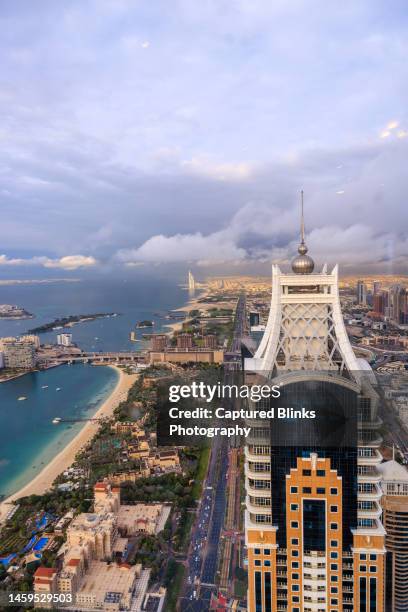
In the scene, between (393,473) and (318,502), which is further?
(393,473)

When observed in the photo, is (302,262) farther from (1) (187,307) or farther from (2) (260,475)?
(1) (187,307)

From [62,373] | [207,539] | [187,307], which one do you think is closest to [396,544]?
[207,539]

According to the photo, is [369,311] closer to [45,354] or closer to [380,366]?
[380,366]

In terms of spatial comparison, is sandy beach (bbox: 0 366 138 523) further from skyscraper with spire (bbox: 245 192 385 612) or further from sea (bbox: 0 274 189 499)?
skyscraper with spire (bbox: 245 192 385 612)

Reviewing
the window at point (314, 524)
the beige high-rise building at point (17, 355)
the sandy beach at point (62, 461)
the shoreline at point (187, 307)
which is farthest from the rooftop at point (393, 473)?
the beige high-rise building at point (17, 355)

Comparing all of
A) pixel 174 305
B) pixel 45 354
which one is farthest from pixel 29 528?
pixel 45 354

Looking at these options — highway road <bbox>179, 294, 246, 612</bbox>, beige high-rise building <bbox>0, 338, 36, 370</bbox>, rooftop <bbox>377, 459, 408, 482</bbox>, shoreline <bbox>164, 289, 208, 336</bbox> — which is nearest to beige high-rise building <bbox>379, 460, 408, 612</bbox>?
rooftop <bbox>377, 459, 408, 482</bbox>
